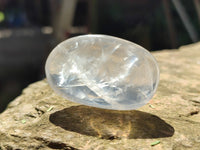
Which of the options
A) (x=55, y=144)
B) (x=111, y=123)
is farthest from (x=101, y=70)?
(x=55, y=144)

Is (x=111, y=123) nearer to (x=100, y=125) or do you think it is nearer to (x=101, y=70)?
(x=100, y=125)

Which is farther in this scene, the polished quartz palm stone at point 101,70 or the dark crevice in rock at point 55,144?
the polished quartz palm stone at point 101,70

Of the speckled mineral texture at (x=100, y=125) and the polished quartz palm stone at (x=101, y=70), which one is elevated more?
the polished quartz palm stone at (x=101, y=70)

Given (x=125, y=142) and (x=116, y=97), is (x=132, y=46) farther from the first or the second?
(x=125, y=142)

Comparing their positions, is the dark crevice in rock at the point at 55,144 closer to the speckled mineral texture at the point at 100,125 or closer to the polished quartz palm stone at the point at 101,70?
the speckled mineral texture at the point at 100,125

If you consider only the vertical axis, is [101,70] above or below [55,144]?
above

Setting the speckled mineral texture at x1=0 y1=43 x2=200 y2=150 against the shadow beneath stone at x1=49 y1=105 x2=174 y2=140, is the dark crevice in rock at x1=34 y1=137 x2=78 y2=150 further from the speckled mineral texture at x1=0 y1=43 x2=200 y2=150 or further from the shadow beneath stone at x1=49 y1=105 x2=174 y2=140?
the shadow beneath stone at x1=49 y1=105 x2=174 y2=140

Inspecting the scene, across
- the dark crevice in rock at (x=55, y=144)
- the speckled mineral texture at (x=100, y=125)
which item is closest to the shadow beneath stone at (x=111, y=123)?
the speckled mineral texture at (x=100, y=125)
